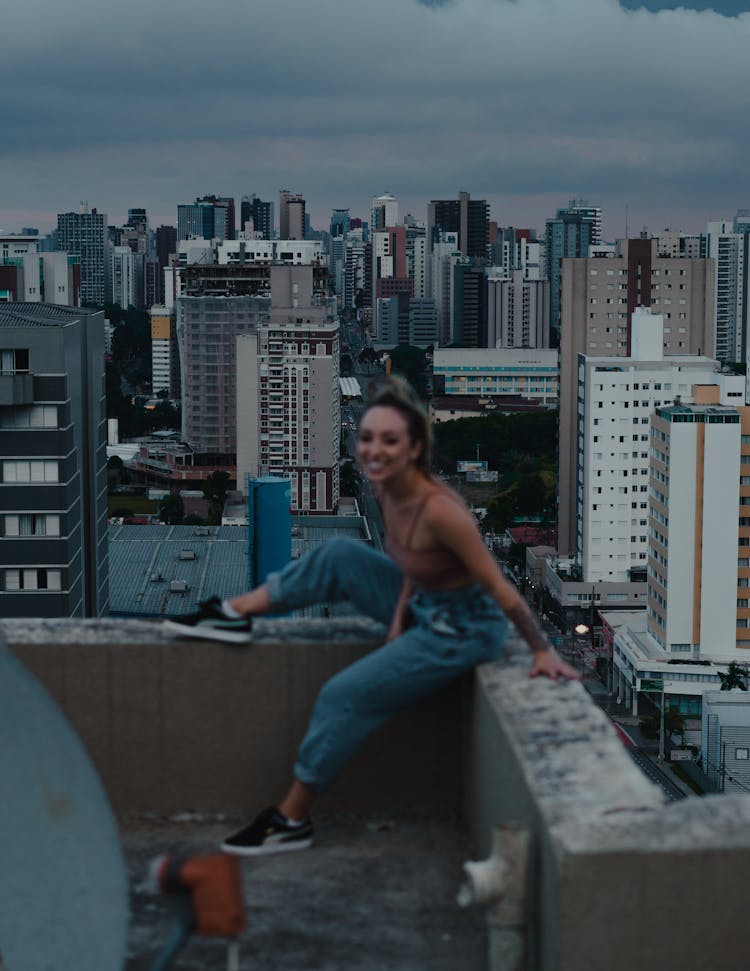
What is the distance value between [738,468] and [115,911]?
67.0 ft

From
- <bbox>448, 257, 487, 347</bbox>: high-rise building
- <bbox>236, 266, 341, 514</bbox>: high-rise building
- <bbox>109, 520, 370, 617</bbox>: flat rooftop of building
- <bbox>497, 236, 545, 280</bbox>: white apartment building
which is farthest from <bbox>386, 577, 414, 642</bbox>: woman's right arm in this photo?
<bbox>497, 236, 545, 280</bbox>: white apartment building

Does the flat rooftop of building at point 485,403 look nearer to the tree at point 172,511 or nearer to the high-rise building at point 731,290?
the high-rise building at point 731,290

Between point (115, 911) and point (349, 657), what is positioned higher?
point (349, 657)

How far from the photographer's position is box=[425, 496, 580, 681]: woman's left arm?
205 cm

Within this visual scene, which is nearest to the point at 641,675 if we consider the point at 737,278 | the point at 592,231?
the point at 737,278

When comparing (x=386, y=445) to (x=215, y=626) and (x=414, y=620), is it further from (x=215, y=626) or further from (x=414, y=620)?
(x=215, y=626)

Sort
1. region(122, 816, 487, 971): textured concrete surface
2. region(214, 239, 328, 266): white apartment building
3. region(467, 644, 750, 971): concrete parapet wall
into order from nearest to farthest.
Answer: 1. region(467, 644, 750, 971): concrete parapet wall
2. region(122, 816, 487, 971): textured concrete surface
3. region(214, 239, 328, 266): white apartment building

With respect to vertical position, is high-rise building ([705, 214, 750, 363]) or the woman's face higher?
high-rise building ([705, 214, 750, 363])

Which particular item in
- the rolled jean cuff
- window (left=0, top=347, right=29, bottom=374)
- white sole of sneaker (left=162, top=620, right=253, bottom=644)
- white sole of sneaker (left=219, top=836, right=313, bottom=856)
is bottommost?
white sole of sneaker (left=219, top=836, right=313, bottom=856)

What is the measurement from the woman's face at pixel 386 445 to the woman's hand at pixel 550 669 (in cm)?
30

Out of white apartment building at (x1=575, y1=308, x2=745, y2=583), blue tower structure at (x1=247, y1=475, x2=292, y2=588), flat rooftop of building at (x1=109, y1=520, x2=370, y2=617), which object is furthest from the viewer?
white apartment building at (x1=575, y1=308, x2=745, y2=583)

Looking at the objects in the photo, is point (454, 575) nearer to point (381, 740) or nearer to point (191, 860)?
point (381, 740)

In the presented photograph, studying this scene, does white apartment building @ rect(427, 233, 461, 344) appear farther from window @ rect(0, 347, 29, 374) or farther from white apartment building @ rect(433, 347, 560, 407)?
window @ rect(0, 347, 29, 374)

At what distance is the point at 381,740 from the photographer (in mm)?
2283
